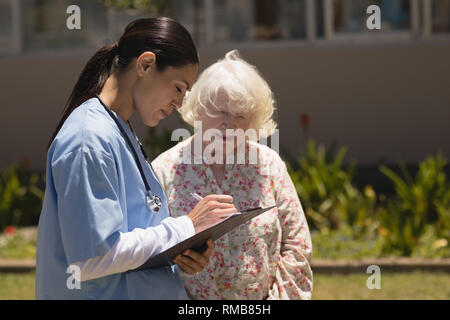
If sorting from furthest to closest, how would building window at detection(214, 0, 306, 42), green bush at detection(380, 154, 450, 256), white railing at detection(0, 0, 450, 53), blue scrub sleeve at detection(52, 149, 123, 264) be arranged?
1. building window at detection(214, 0, 306, 42)
2. white railing at detection(0, 0, 450, 53)
3. green bush at detection(380, 154, 450, 256)
4. blue scrub sleeve at detection(52, 149, 123, 264)

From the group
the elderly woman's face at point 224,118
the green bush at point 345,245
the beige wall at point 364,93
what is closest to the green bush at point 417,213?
the green bush at point 345,245

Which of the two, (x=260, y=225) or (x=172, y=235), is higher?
(x=172, y=235)

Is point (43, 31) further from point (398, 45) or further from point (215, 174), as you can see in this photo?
point (215, 174)

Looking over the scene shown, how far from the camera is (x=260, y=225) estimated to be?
315 centimetres

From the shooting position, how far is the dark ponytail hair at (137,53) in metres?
2.38

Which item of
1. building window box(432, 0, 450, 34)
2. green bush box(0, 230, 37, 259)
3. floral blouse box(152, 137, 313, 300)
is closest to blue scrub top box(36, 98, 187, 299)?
floral blouse box(152, 137, 313, 300)

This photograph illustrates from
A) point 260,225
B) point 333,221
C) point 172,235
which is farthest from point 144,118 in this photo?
point 333,221

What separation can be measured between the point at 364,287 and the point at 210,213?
13.3 ft

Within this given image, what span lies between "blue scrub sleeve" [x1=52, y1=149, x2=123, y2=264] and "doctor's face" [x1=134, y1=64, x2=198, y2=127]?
0.32 meters

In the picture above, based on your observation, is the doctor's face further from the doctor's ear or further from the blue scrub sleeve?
the blue scrub sleeve

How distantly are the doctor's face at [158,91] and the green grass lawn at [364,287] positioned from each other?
3.71 metres

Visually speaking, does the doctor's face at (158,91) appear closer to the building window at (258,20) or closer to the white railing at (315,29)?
the white railing at (315,29)

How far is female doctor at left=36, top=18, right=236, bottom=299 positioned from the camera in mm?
2090
